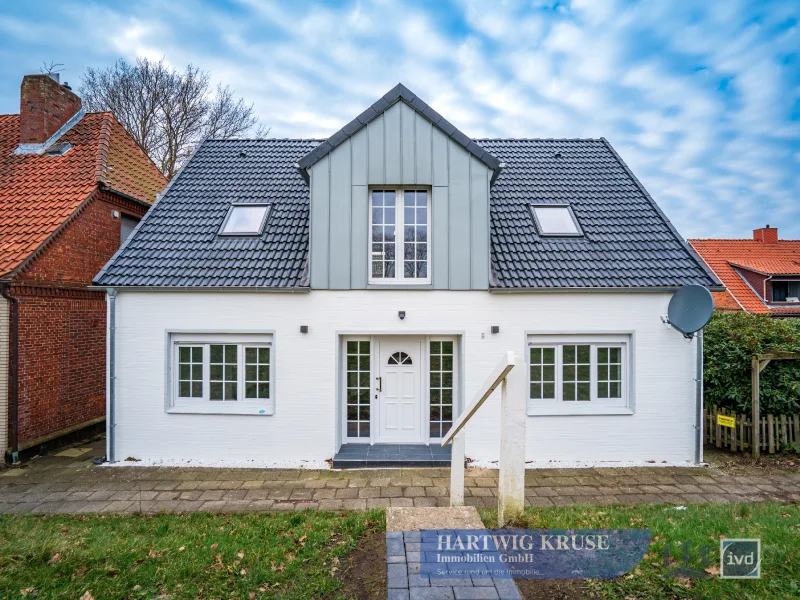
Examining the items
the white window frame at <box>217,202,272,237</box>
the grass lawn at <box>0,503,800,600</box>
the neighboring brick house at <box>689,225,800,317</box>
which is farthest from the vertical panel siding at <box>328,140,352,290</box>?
the neighboring brick house at <box>689,225,800,317</box>

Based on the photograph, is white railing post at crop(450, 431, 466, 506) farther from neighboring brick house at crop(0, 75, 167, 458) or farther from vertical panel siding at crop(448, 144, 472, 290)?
neighboring brick house at crop(0, 75, 167, 458)

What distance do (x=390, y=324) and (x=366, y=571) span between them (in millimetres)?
4408

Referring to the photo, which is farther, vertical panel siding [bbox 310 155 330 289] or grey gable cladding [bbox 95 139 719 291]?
grey gable cladding [bbox 95 139 719 291]

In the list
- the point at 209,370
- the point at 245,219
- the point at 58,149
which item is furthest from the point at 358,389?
the point at 58,149

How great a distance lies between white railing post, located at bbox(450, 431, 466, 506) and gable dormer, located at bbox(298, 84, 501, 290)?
3.26 meters

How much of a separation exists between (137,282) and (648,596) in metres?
8.40

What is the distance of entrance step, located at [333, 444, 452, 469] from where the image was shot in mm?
7359

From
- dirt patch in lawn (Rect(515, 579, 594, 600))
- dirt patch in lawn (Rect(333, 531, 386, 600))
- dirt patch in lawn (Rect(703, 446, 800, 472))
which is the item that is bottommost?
dirt patch in lawn (Rect(703, 446, 800, 472))

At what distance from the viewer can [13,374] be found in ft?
25.2

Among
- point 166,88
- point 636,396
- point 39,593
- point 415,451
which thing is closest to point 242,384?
point 415,451

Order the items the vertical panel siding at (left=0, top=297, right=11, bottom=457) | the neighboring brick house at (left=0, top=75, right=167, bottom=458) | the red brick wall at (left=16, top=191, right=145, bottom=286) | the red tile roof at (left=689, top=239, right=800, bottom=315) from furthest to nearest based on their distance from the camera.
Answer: the red tile roof at (left=689, top=239, right=800, bottom=315) < the red brick wall at (left=16, top=191, right=145, bottom=286) < the neighboring brick house at (left=0, top=75, right=167, bottom=458) < the vertical panel siding at (left=0, top=297, right=11, bottom=457)

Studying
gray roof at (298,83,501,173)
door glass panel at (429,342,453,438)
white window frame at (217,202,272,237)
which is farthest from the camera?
white window frame at (217,202,272,237)

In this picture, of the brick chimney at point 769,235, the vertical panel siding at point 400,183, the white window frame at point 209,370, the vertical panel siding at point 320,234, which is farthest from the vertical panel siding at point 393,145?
the brick chimney at point 769,235

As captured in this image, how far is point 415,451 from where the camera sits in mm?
7738
